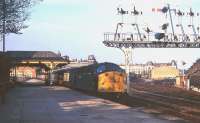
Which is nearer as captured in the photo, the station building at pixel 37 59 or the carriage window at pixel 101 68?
the carriage window at pixel 101 68

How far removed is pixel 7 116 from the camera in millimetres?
22016

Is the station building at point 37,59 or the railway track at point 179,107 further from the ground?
the station building at point 37,59

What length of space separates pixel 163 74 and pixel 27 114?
123m

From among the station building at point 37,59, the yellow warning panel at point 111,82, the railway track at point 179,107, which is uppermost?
the station building at point 37,59

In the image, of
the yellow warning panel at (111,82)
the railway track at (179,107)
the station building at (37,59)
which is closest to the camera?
the railway track at (179,107)

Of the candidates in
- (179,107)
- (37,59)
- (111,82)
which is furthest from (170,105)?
(37,59)

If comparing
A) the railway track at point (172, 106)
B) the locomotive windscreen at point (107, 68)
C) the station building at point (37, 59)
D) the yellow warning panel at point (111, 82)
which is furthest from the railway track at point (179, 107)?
the station building at point (37, 59)

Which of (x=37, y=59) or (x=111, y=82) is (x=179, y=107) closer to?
(x=111, y=82)

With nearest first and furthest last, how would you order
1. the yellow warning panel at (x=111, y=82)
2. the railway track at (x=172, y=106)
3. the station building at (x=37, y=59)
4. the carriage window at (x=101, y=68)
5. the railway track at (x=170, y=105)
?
the railway track at (x=172, y=106) → the railway track at (x=170, y=105) → the yellow warning panel at (x=111, y=82) → the carriage window at (x=101, y=68) → the station building at (x=37, y=59)

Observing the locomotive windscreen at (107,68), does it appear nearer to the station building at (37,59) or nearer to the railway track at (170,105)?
the railway track at (170,105)

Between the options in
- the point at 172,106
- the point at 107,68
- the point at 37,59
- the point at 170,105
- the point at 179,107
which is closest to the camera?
the point at 179,107

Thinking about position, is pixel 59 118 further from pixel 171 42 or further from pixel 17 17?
pixel 171 42

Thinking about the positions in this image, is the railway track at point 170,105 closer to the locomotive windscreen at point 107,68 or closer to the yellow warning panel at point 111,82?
the yellow warning panel at point 111,82

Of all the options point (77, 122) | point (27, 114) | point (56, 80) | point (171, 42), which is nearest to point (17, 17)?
point (27, 114)
